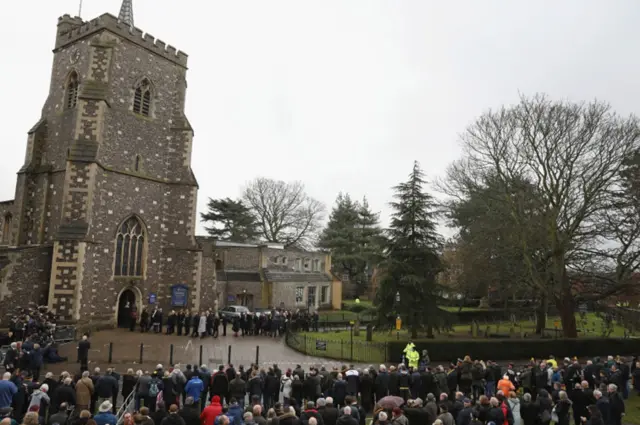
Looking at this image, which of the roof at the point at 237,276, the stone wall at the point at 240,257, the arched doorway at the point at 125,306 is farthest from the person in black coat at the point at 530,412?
the stone wall at the point at 240,257

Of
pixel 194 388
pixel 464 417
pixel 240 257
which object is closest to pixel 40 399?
pixel 194 388

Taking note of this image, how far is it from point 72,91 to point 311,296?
26398 millimetres

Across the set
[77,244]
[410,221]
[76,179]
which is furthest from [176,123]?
[410,221]

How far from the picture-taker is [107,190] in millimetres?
25859

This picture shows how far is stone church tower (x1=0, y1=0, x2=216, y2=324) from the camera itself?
23703mm

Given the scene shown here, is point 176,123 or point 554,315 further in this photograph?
point 554,315

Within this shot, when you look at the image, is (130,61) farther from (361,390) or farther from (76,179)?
(361,390)

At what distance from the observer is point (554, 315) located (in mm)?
49031

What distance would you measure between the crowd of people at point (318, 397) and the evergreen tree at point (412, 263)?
9.89 meters

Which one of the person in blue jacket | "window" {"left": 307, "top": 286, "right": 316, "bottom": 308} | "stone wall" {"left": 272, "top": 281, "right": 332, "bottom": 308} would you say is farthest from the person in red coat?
"window" {"left": 307, "top": 286, "right": 316, "bottom": 308}

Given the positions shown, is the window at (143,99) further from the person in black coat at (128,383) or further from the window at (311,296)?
the window at (311,296)

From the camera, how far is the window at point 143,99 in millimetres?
28578

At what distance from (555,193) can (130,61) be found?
26.3 m

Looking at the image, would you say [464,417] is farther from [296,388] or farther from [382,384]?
[296,388]
